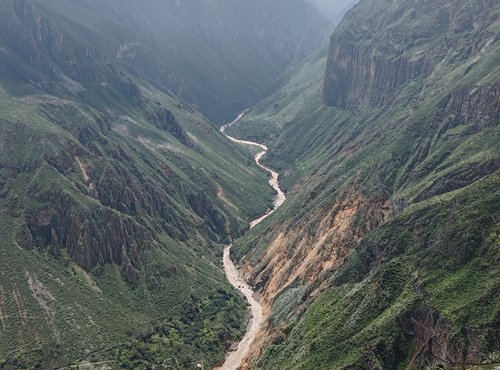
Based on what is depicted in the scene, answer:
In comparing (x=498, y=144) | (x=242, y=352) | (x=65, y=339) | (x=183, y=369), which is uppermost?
(x=65, y=339)

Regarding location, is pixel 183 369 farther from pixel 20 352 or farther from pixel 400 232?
pixel 400 232

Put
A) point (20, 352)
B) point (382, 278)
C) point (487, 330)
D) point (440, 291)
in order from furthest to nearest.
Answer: point (20, 352) → point (382, 278) → point (440, 291) → point (487, 330)

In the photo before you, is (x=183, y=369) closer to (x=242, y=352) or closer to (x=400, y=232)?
(x=242, y=352)

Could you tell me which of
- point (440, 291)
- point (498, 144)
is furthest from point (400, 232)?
point (498, 144)

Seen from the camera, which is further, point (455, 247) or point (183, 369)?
point (183, 369)

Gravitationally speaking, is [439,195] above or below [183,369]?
below

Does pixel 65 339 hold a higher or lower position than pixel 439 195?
higher

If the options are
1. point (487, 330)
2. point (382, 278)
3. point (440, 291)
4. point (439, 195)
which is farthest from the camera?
point (439, 195)

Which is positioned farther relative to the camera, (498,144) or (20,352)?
(498,144)

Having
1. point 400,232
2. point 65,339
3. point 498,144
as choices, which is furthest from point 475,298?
point 65,339
